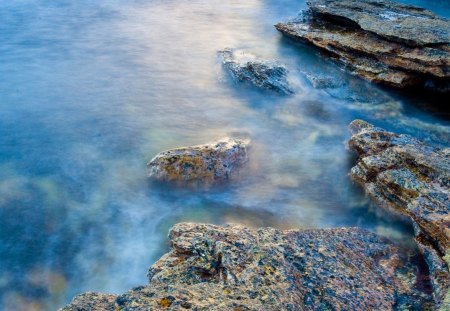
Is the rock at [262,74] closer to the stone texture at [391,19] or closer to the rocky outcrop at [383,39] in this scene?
the rocky outcrop at [383,39]

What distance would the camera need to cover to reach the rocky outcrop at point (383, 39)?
927 centimetres

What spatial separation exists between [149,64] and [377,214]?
7.31 metres

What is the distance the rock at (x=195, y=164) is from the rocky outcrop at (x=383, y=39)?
15.5 ft

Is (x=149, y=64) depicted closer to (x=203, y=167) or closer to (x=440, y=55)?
(x=203, y=167)

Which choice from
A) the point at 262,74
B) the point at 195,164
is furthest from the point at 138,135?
the point at 262,74

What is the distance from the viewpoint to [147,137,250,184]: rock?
7.00 m

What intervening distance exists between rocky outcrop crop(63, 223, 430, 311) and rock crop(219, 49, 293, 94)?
5.29 m

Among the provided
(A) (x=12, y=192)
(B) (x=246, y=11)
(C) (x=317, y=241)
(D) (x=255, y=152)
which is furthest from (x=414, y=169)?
(B) (x=246, y=11)

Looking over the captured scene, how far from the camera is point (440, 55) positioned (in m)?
9.02

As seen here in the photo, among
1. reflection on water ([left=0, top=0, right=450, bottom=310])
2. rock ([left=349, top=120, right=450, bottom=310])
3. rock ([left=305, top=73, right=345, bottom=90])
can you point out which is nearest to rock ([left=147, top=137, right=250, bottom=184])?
reflection on water ([left=0, top=0, right=450, bottom=310])

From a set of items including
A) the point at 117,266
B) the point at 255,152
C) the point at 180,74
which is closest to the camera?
Answer: the point at 117,266

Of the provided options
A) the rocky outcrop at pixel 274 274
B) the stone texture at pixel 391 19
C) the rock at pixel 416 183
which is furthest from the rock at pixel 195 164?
the stone texture at pixel 391 19

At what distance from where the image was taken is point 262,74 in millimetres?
10133

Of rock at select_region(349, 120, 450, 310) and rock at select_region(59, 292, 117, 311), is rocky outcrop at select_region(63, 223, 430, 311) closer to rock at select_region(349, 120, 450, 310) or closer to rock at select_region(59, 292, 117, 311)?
rock at select_region(59, 292, 117, 311)
